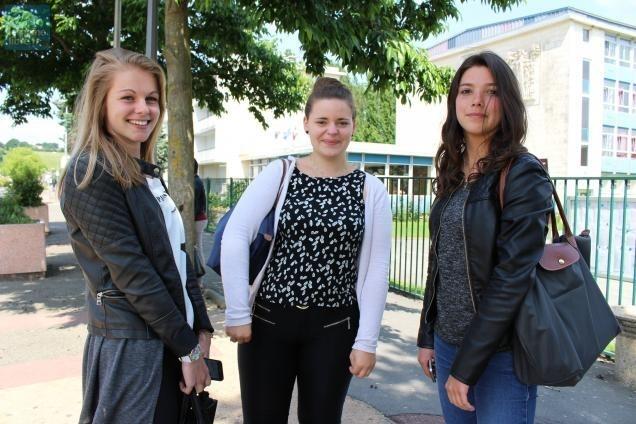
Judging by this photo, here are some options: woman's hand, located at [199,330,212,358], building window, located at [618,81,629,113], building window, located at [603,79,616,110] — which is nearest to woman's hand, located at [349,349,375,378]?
woman's hand, located at [199,330,212,358]

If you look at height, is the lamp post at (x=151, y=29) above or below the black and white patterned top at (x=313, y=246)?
above

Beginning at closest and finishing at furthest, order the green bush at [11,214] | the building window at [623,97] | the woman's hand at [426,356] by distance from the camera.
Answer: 1. the woman's hand at [426,356]
2. the green bush at [11,214]
3. the building window at [623,97]

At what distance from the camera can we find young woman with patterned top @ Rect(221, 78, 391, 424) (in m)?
2.18

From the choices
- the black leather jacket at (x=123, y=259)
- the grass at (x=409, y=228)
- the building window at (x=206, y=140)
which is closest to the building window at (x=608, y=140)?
the building window at (x=206, y=140)

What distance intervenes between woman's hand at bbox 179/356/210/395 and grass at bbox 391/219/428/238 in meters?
5.99

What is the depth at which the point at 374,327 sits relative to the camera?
2.24 meters

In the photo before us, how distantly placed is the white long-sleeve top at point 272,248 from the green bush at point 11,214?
8.03 m

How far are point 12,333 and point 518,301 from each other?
5583 mm

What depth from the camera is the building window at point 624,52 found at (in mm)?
44500

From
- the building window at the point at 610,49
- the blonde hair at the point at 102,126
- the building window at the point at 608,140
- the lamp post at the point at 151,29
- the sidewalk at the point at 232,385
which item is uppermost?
the building window at the point at 610,49

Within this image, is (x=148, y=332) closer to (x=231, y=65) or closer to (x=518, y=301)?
(x=518, y=301)

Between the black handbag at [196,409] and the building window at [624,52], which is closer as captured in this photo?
the black handbag at [196,409]

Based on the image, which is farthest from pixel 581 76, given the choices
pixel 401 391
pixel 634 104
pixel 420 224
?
pixel 401 391

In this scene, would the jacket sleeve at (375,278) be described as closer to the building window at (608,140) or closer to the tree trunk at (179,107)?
the tree trunk at (179,107)
